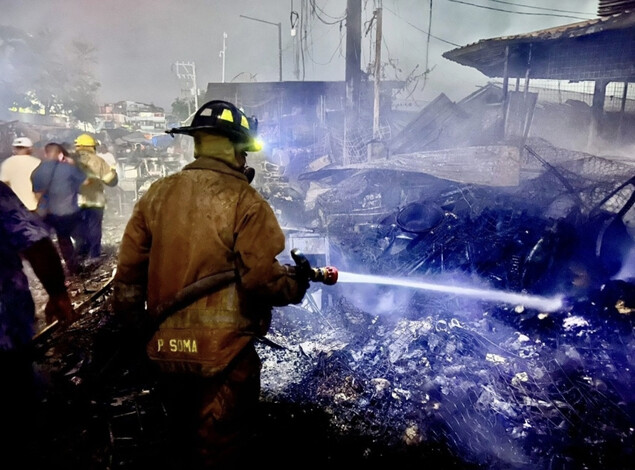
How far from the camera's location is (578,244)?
5.25 metres

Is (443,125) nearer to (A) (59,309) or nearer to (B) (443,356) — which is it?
(B) (443,356)

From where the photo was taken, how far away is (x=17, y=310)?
211cm

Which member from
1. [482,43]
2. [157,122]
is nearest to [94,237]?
[482,43]

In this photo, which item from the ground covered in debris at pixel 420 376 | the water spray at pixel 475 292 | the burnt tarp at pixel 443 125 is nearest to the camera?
the ground covered in debris at pixel 420 376

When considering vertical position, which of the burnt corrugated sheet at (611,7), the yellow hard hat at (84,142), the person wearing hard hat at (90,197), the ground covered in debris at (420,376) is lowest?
the ground covered in debris at (420,376)

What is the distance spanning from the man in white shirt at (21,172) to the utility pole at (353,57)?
14150 mm

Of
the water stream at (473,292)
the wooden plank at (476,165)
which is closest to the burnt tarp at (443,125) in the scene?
the wooden plank at (476,165)

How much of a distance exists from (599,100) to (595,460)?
510 inches

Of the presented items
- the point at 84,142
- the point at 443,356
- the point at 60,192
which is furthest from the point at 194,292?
the point at 84,142

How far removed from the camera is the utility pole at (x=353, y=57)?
18.5m

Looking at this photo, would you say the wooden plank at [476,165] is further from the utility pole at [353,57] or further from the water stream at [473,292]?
the utility pole at [353,57]

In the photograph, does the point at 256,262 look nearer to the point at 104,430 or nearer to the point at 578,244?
the point at 104,430

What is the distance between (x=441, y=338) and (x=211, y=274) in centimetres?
340

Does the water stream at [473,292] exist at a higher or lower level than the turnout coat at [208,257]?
lower
